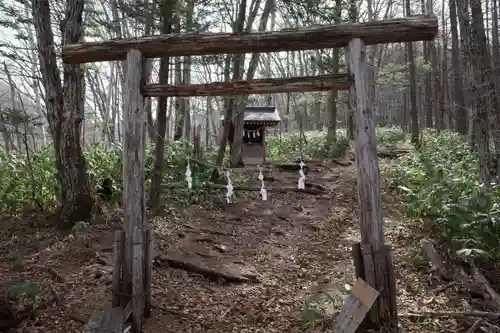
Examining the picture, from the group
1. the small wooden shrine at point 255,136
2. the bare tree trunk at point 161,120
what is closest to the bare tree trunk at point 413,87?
the small wooden shrine at point 255,136

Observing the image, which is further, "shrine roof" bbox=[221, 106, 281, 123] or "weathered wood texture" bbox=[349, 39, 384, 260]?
"shrine roof" bbox=[221, 106, 281, 123]

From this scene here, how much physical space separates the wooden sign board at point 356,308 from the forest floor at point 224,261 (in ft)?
1.54

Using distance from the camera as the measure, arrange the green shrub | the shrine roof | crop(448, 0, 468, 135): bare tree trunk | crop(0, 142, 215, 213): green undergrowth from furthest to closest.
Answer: the green shrub < crop(448, 0, 468, 135): bare tree trunk < the shrine roof < crop(0, 142, 215, 213): green undergrowth

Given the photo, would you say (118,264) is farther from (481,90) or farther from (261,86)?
(481,90)

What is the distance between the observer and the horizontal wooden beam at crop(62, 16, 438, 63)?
4.08 m

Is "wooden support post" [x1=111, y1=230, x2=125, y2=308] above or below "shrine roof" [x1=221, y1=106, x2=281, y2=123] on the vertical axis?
below

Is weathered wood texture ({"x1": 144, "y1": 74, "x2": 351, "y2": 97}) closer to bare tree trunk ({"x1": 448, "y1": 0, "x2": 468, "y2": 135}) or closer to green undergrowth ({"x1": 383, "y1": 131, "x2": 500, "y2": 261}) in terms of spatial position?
green undergrowth ({"x1": 383, "y1": 131, "x2": 500, "y2": 261})

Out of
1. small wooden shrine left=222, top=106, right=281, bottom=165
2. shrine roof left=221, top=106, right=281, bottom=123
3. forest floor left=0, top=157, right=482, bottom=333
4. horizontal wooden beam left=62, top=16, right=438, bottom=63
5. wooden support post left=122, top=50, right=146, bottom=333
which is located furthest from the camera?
small wooden shrine left=222, top=106, right=281, bottom=165

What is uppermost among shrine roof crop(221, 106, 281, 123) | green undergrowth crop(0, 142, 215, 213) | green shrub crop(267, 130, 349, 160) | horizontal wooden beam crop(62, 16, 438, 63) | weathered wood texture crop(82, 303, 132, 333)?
shrine roof crop(221, 106, 281, 123)

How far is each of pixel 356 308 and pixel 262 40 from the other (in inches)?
123

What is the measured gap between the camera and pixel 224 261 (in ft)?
22.9

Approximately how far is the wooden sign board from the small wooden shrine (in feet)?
38.3

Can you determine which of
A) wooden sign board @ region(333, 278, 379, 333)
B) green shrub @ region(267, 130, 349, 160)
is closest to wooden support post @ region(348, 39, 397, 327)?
wooden sign board @ region(333, 278, 379, 333)

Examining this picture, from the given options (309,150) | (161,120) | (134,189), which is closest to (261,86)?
(134,189)
